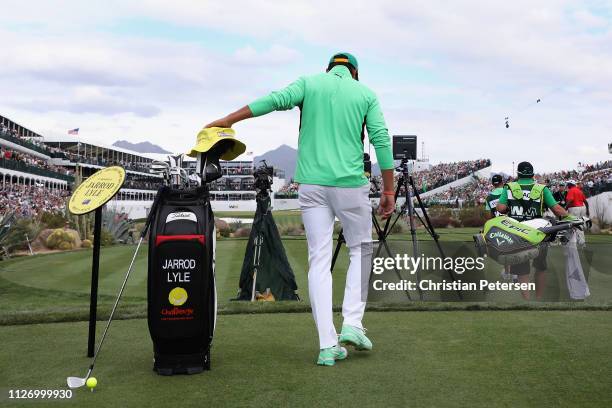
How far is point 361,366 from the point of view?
12.9ft

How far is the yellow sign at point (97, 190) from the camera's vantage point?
425cm

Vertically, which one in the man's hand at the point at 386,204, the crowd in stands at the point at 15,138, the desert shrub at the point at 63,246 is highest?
the crowd in stands at the point at 15,138

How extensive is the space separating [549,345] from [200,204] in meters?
2.49

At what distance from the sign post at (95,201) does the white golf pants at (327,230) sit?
4.11 ft

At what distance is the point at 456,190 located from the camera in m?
62.6

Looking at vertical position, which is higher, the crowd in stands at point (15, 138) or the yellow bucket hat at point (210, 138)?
the crowd in stands at point (15, 138)

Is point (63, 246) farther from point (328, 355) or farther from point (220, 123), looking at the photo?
point (328, 355)

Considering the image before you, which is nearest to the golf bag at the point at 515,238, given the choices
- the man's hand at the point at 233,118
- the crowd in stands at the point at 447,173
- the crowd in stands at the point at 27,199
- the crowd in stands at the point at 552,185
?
the man's hand at the point at 233,118

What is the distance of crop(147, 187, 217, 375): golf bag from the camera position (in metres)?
3.91

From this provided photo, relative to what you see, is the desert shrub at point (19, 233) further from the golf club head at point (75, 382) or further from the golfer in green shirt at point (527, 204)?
the golf club head at point (75, 382)

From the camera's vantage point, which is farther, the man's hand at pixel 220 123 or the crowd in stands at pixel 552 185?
the crowd in stands at pixel 552 185

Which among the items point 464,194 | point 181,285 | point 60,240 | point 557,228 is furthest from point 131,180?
point 181,285

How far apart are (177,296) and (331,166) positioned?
4.22ft

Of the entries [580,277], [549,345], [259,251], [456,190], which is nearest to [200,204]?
[549,345]
